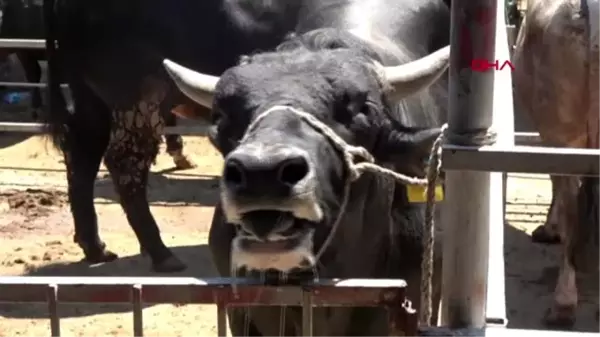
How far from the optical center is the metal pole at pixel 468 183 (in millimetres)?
2051

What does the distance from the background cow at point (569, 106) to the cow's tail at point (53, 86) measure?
127 inches

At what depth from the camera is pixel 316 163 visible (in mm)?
2770

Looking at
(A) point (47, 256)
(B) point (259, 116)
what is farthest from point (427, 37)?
(A) point (47, 256)

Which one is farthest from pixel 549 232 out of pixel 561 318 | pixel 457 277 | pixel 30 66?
pixel 30 66

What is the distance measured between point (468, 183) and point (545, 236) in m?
5.28

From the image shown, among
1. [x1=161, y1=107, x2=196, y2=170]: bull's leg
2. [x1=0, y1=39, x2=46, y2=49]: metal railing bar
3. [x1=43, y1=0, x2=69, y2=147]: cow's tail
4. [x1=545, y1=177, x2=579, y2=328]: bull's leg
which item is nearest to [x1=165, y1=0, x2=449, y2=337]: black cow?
[x1=545, y1=177, x2=579, y2=328]: bull's leg

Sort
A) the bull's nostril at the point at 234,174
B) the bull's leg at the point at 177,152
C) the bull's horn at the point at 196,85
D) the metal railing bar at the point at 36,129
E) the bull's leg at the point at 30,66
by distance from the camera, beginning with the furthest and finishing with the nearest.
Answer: the bull's leg at the point at 30,66 → the bull's leg at the point at 177,152 → the metal railing bar at the point at 36,129 → the bull's horn at the point at 196,85 → the bull's nostril at the point at 234,174

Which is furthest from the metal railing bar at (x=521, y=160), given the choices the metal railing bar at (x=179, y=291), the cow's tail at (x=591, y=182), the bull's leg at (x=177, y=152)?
the bull's leg at (x=177, y=152)

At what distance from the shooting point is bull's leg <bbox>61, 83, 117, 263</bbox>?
7012 mm

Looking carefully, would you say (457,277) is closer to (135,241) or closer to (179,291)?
(179,291)

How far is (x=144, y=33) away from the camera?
6.63 meters

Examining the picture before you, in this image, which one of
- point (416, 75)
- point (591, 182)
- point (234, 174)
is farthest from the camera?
point (591, 182)

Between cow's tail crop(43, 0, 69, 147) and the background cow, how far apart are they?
10.6 feet

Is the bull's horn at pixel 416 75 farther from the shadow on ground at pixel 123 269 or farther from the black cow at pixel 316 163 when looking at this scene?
the shadow on ground at pixel 123 269
